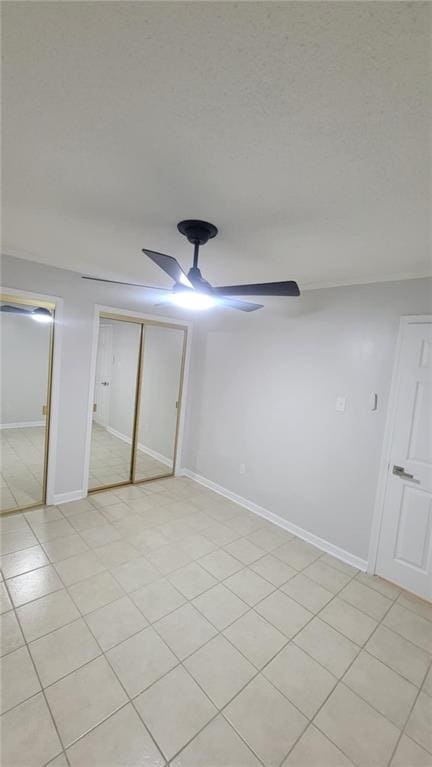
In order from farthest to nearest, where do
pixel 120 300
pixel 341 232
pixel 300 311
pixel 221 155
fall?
1. pixel 120 300
2. pixel 300 311
3. pixel 341 232
4. pixel 221 155

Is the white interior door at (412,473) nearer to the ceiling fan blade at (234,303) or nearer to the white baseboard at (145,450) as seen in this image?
the ceiling fan blade at (234,303)

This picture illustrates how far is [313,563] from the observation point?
2783mm

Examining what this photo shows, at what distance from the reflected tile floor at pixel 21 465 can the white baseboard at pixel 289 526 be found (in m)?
1.89

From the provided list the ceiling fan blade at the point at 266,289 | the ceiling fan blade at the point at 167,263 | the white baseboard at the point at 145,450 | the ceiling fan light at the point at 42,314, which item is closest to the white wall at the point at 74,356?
the ceiling fan light at the point at 42,314

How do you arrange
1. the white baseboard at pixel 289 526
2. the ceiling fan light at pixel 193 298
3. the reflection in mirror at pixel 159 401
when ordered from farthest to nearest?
1. the reflection in mirror at pixel 159 401
2. the white baseboard at pixel 289 526
3. the ceiling fan light at pixel 193 298

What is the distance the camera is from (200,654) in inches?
72.5

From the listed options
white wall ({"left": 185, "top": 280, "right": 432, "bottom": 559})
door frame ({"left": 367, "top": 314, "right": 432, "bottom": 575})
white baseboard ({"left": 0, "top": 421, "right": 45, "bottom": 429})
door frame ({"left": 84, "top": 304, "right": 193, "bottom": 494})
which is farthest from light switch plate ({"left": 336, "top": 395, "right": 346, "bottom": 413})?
white baseboard ({"left": 0, "top": 421, "right": 45, "bottom": 429})

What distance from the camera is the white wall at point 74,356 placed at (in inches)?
123

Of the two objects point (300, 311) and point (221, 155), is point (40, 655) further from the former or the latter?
point (300, 311)

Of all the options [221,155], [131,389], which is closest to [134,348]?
[131,389]

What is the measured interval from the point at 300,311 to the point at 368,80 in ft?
7.58

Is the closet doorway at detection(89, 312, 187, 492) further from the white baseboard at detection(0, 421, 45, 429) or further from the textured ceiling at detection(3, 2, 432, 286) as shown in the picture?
the textured ceiling at detection(3, 2, 432, 286)

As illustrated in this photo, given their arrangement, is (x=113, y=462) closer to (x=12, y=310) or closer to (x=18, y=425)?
(x=18, y=425)

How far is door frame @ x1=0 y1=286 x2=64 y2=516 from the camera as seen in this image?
122 inches
